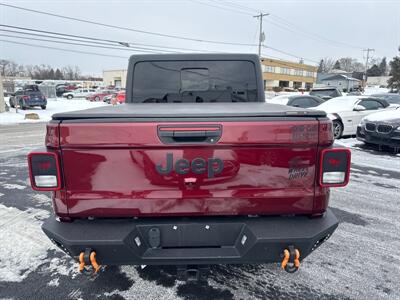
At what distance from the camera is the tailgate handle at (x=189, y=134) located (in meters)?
1.82

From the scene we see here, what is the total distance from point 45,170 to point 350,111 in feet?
34.2

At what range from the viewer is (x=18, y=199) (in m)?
4.68

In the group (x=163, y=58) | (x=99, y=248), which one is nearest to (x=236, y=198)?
(x=99, y=248)

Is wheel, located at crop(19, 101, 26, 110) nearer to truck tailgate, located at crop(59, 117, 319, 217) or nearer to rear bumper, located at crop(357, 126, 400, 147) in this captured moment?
rear bumper, located at crop(357, 126, 400, 147)

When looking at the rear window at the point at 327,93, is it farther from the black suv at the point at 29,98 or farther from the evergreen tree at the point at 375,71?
the evergreen tree at the point at 375,71

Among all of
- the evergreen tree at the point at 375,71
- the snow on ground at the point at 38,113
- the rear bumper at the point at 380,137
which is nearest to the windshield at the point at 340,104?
the rear bumper at the point at 380,137

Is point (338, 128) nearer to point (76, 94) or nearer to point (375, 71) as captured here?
point (76, 94)

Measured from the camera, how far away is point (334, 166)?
193 cm

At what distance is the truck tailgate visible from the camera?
5.98ft

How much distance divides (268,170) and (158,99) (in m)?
2.17

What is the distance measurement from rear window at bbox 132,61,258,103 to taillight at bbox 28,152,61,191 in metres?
1.90

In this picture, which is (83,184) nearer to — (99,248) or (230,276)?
(99,248)

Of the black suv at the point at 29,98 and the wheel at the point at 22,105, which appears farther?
the wheel at the point at 22,105

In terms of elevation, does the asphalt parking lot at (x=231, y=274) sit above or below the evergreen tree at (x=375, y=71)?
below
